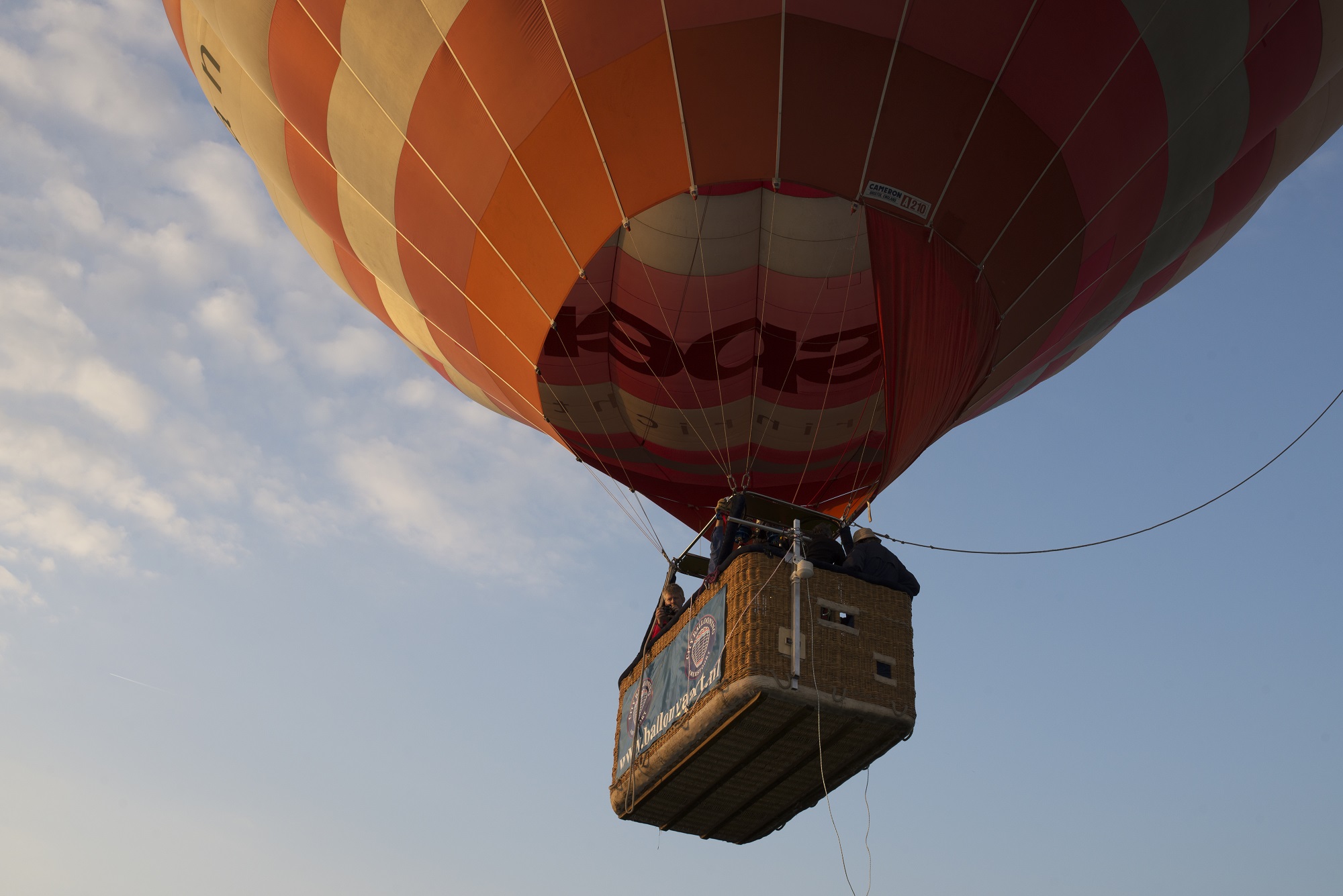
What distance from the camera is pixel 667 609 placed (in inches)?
238

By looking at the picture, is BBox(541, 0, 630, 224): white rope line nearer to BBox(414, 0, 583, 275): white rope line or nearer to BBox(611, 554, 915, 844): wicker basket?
BBox(414, 0, 583, 275): white rope line

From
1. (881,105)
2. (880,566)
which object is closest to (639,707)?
(880,566)

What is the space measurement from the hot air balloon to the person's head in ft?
2.12

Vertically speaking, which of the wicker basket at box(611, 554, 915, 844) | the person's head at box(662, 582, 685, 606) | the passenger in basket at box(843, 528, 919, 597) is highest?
the person's head at box(662, 582, 685, 606)

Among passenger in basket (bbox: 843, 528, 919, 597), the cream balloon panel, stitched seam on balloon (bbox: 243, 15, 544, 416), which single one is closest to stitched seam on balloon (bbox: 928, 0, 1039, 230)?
the cream balloon panel

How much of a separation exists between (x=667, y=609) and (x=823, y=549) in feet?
3.56

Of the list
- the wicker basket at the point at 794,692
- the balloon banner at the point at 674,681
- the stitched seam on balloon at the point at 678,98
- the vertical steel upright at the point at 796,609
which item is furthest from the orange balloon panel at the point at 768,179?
the balloon banner at the point at 674,681

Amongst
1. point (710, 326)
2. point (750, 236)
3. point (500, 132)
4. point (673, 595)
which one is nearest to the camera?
point (500, 132)

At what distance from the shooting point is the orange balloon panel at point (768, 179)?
5.53 meters

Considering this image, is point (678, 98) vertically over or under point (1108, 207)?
under

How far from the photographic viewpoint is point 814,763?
5305 mm

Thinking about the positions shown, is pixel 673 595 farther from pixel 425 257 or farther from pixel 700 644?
pixel 425 257

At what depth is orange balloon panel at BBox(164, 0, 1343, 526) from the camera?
553 cm

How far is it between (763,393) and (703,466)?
993 millimetres
